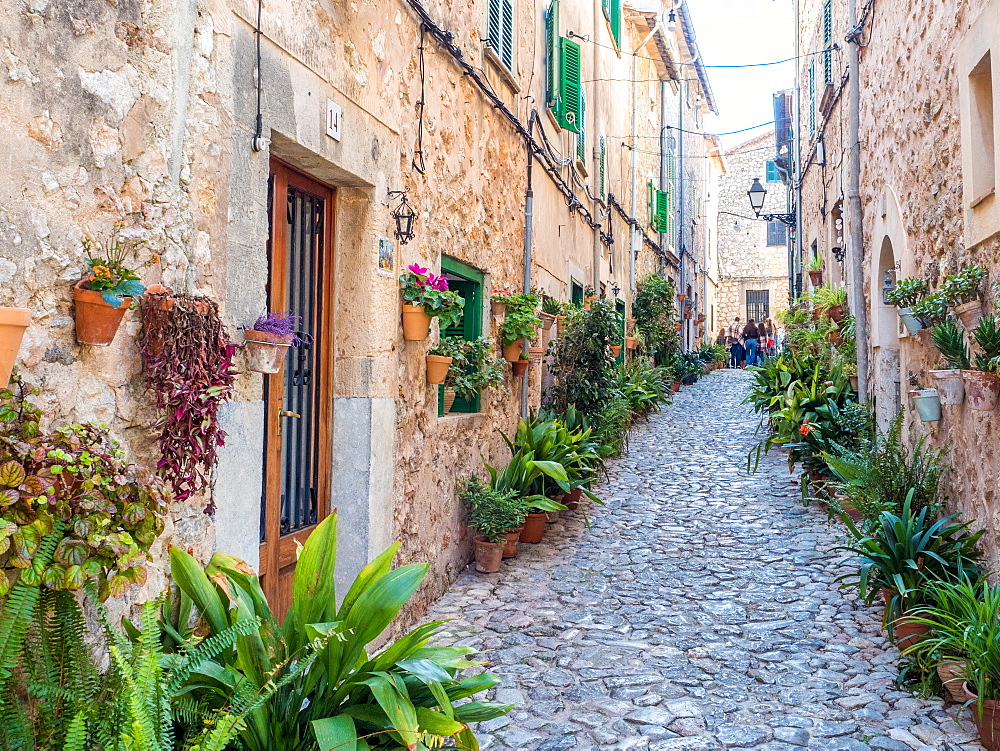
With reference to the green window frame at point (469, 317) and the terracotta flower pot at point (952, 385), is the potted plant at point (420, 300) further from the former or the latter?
the terracotta flower pot at point (952, 385)

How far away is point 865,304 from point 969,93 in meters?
3.84

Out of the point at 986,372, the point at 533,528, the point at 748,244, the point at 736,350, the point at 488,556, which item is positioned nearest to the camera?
the point at 986,372

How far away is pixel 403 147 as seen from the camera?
4.59 m

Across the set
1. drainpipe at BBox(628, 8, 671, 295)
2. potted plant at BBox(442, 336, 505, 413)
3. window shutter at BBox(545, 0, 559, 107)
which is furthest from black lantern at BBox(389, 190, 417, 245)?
drainpipe at BBox(628, 8, 671, 295)

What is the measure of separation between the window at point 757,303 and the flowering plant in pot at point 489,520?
86.7 feet

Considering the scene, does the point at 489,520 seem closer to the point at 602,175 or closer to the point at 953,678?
the point at 953,678

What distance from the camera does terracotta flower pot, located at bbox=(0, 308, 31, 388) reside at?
5.98 ft

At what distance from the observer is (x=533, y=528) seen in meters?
6.63

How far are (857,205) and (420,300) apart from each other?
16.8 feet

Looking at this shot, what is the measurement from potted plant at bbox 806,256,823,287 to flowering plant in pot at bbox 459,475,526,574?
7065 millimetres

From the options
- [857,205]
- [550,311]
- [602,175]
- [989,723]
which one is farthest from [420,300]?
[602,175]

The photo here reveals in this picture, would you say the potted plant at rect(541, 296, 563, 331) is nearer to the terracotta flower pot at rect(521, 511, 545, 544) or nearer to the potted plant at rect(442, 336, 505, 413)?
the potted plant at rect(442, 336, 505, 413)

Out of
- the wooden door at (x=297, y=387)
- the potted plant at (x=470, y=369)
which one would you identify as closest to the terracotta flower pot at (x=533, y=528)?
the potted plant at (x=470, y=369)

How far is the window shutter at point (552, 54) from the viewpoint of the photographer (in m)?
8.66
